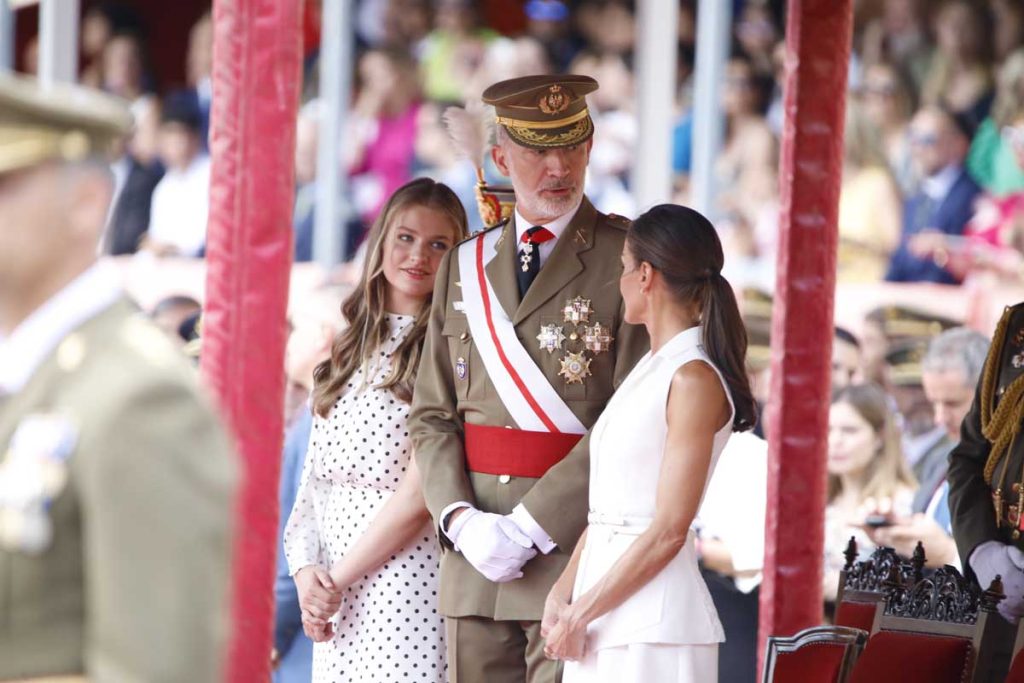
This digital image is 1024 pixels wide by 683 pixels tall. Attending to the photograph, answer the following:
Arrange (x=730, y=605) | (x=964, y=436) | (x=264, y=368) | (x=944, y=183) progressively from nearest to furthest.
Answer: (x=264, y=368) → (x=964, y=436) → (x=730, y=605) → (x=944, y=183)

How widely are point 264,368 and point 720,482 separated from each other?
2.51 meters

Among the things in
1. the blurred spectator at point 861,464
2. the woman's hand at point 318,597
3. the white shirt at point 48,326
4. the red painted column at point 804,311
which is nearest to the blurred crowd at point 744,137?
the blurred spectator at point 861,464

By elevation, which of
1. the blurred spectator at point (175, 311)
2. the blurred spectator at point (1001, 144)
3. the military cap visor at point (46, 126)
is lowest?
the blurred spectator at point (175, 311)

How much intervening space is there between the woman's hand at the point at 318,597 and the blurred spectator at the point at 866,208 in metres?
5.37

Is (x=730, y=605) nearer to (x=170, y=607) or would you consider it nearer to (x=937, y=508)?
(x=937, y=508)

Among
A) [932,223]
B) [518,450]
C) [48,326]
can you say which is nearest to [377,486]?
[518,450]

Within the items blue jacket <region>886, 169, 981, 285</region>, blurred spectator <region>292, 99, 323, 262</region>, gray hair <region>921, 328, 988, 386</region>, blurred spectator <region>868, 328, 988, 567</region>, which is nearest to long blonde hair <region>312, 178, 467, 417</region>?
Result: blurred spectator <region>868, 328, 988, 567</region>

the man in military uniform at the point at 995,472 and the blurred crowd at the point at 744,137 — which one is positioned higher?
the blurred crowd at the point at 744,137

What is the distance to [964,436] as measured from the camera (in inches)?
171

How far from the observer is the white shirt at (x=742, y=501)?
5.84m

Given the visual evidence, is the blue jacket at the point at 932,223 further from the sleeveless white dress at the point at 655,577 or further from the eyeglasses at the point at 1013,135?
the sleeveless white dress at the point at 655,577

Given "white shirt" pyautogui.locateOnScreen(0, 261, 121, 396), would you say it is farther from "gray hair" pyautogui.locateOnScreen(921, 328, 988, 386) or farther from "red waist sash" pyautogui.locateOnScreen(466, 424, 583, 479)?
"gray hair" pyautogui.locateOnScreen(921, 328, 988, 386)

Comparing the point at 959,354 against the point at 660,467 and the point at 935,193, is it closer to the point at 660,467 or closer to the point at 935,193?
the point at 935,193

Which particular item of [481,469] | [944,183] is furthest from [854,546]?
[944,183]
